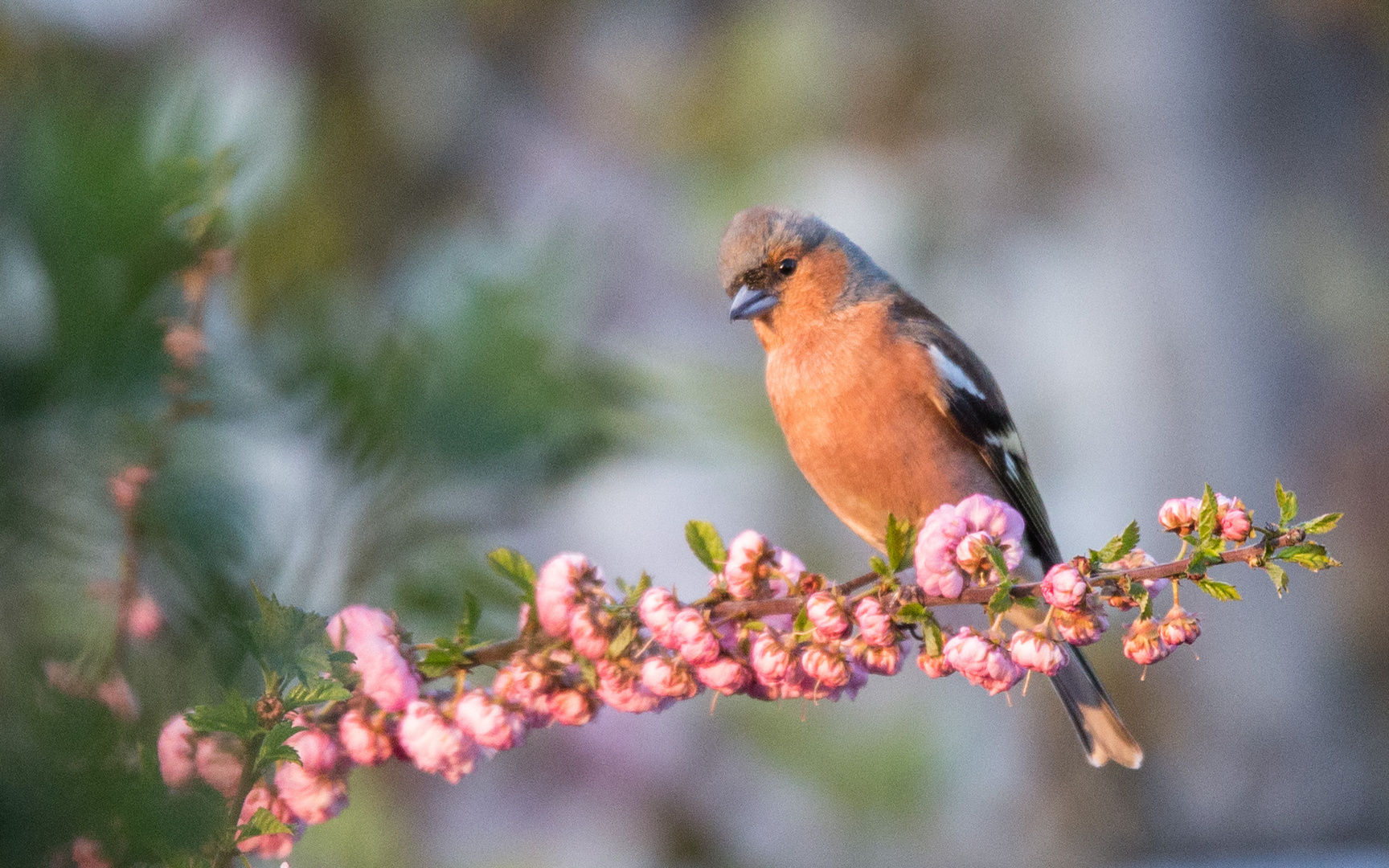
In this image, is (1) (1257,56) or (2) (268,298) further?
(1) (1257,56)

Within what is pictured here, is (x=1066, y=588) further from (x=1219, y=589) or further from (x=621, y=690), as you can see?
(x=621, y=690)

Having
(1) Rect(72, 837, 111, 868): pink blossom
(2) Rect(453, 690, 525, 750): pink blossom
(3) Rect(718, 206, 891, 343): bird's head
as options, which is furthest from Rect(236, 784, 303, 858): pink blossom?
(3) Rect(718, 206, 891, 343): bird's head

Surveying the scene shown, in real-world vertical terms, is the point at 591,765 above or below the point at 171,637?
above

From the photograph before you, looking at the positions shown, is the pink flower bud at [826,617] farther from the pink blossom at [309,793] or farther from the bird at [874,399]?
the bird at [874,399]

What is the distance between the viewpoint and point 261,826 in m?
0.50

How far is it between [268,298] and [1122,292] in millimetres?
3841

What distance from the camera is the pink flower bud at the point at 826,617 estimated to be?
765 millimetres

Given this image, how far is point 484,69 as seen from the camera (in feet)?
11.0

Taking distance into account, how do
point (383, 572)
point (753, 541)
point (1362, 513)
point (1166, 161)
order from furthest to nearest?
1. point (1362, 513)
2. point (1166, 161)
3. point (753, 541)
4. point (383, 572)

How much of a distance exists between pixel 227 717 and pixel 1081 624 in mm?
498

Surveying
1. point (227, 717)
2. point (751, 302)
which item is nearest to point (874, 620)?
point (227, 717)

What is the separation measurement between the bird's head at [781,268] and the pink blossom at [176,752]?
1223 mm

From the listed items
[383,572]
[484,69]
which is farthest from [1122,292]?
[383,572]

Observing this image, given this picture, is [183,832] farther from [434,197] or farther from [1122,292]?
[1122,292]
